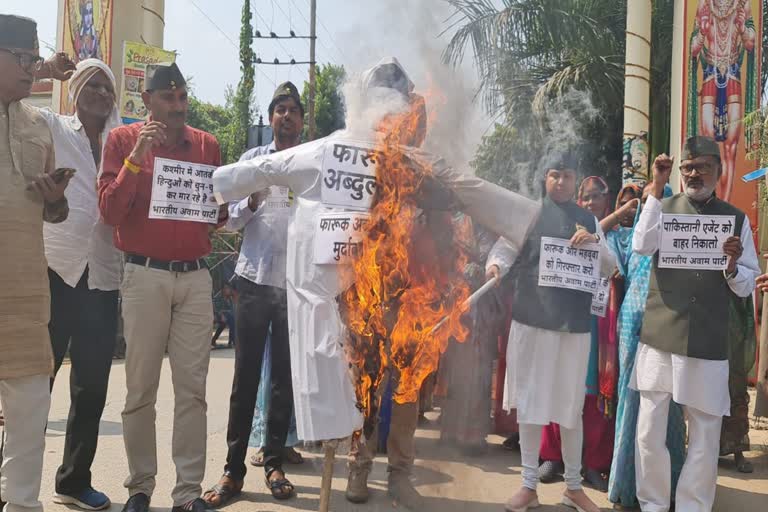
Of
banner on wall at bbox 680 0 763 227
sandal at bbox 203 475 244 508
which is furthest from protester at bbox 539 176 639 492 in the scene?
banner on wall at bbox 680 0 763 227

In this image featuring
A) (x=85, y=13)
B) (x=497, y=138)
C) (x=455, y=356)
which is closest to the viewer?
(x=497, y=138)

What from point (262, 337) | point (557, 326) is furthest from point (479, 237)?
point (262, 337)

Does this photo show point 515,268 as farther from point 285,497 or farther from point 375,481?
point 285,497

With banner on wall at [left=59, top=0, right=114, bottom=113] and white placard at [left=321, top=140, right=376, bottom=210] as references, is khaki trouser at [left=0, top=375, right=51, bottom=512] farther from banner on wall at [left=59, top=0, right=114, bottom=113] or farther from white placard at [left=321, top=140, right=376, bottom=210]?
banner on wall at [left=59, top=0, right=114, bottom=113]

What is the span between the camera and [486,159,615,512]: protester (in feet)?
15.1

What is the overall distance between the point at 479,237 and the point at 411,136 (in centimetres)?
134

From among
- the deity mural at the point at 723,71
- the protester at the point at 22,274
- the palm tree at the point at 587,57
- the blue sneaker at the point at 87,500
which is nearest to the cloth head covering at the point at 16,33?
the protester at the point at 22,274

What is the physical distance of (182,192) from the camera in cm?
413

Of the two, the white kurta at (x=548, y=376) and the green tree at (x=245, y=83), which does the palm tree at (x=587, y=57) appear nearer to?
the white kurta at (x=548, y=376)

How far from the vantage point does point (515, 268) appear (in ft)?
16.2

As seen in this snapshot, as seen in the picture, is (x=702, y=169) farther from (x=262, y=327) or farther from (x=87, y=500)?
(x=87, y=500)

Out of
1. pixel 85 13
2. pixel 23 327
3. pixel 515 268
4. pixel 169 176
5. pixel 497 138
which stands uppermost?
pixel 85 13

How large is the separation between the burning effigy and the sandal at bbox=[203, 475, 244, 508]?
1.22 meters

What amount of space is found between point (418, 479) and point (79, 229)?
2.64 meters
